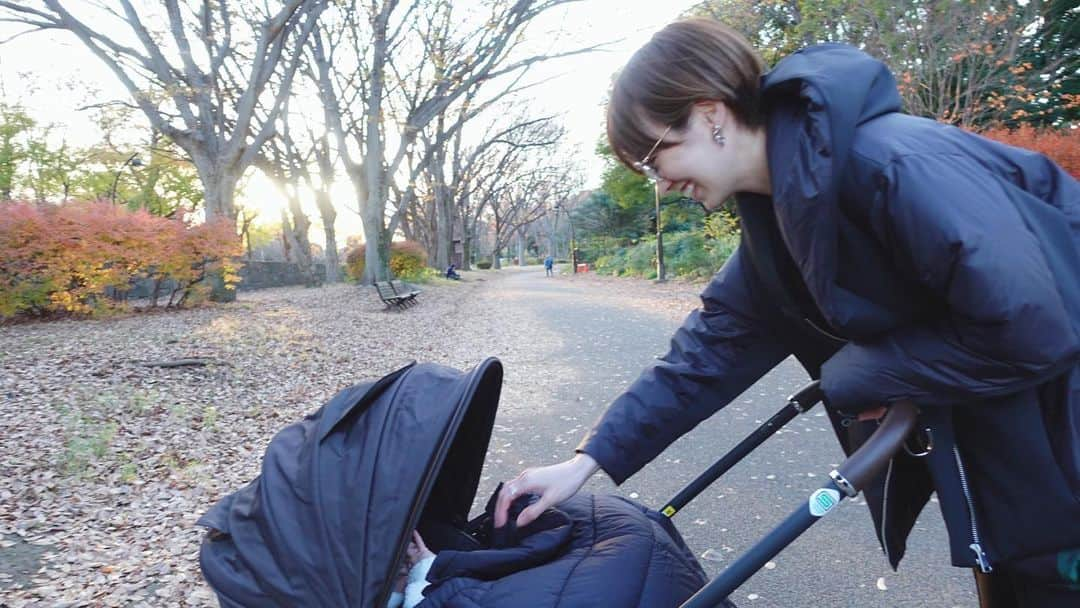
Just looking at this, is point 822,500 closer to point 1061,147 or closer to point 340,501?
point 340,501

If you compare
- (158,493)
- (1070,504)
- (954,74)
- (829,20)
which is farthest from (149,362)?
(954,74)

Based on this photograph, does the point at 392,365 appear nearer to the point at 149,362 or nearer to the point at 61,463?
the point at 149,362

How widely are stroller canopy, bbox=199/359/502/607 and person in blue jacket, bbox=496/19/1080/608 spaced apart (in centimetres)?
92

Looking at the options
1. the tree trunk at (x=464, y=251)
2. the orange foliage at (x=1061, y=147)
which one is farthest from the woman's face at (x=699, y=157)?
the tree trunk at (x=464, y=251)

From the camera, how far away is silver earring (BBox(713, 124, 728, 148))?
1.43 m

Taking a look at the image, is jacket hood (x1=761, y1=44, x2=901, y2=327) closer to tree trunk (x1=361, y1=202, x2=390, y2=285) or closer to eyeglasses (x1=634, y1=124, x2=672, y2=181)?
eyeglasses (x1=634, y1=124, x2=672, y2=181)

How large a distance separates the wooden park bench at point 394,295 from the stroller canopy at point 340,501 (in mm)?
13842

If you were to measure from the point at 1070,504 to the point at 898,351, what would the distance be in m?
0.40

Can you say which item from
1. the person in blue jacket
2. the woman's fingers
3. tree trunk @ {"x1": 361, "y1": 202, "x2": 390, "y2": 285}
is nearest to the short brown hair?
the person in blue jacket

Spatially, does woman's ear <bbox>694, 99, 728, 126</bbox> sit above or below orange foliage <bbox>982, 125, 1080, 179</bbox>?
below

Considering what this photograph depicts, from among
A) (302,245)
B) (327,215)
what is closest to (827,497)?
(327,215)

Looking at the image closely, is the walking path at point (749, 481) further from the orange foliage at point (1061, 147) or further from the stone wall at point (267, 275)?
the stone wall at point (267, 275)

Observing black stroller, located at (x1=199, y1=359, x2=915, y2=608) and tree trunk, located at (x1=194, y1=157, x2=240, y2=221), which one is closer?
black stroller, located at (x1=199, y1=359, x2=915, y2=608)

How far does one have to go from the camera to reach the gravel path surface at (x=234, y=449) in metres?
3.13
